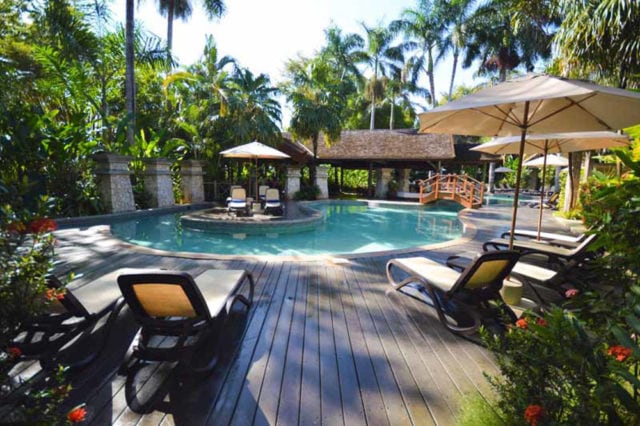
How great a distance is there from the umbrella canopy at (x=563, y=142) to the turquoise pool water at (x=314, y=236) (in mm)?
3784

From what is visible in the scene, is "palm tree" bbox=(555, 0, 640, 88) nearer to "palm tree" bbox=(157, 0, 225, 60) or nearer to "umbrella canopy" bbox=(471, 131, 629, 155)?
"umbrella canopy" bbox=(471, 131, 629, 155)

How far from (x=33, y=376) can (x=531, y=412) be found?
3.18 m

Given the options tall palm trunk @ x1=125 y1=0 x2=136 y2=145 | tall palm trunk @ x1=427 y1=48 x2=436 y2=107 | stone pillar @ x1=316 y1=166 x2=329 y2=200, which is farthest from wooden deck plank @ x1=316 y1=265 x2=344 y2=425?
tall palm trunk @ x1=427 y1=48 x2=436 y2=107

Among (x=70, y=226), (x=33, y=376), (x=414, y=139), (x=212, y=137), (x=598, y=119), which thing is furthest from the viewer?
(x=414, y=139)

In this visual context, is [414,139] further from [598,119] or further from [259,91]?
[598,119]

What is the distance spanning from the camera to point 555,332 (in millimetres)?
1348

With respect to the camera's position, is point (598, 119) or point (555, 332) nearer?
point (555, 332)

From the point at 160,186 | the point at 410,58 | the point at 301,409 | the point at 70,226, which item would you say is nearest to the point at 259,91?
the point at 160,186

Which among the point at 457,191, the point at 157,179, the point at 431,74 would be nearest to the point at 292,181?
the point at 157,179

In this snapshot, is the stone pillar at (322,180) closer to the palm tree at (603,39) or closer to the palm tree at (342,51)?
the palm tree at (603,39)

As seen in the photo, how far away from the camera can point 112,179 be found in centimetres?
1004

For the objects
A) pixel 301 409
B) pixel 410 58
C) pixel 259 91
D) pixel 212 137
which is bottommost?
pixel 301 409

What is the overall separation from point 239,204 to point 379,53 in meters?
24.9

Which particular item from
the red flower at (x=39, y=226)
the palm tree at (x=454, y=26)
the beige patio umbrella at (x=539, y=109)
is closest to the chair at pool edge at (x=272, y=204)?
the beige patio umbrella at (x=539, y=109)
